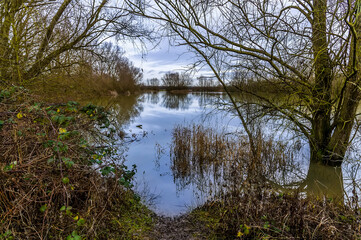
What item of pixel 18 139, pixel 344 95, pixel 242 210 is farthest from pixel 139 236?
pixel 344 95

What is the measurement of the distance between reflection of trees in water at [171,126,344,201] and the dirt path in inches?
52.7

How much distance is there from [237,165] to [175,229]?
251 cm

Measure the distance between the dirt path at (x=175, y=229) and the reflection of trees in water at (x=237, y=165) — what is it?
1.34 m

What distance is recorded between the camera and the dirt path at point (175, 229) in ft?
10.6

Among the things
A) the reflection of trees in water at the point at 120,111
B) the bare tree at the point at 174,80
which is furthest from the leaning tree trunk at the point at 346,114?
the bare tree at the point at 174,80

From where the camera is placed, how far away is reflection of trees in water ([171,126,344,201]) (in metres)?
5.39

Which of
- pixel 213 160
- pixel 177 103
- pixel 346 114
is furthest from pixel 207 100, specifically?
pixel 346 114

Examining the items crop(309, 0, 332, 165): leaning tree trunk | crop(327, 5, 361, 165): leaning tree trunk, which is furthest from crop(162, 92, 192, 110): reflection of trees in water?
crop(327, 5, 361, 165): leaning tree trunk

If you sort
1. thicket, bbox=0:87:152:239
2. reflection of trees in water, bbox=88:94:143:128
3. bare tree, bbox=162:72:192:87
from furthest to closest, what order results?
1. bare tree, bbox=162:72:192:87
2. reflection of trees in water, bbox=88:94:143:128
3. thicket, bbox=0:87:152:239

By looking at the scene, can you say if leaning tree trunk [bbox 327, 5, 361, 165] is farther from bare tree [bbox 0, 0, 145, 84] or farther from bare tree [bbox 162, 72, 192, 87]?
bare tree [bbox 162, 72, 192, 87]

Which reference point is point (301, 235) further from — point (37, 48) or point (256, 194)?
point (37, 48)

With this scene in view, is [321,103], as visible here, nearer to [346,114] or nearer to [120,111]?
[346,114]

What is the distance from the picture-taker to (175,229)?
3496 mm

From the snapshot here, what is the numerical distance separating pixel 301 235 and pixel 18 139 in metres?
3.29
